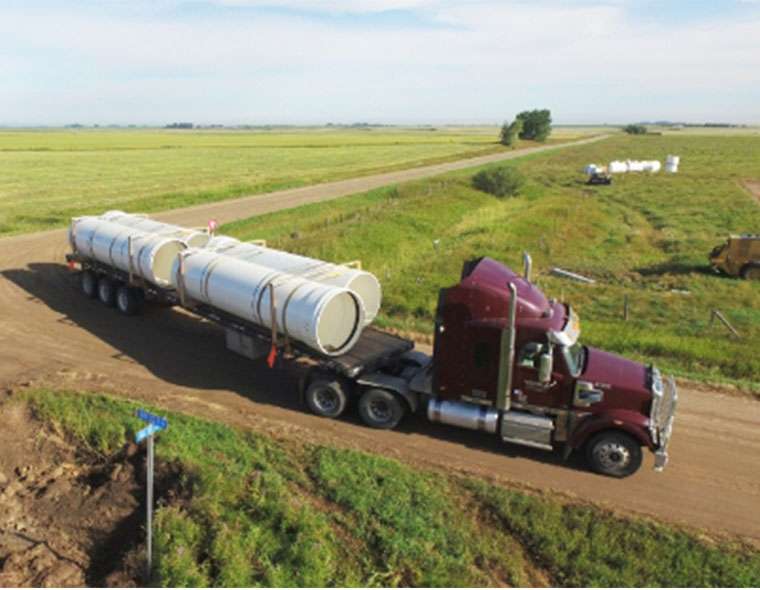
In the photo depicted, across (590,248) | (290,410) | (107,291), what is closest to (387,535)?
(290,410)

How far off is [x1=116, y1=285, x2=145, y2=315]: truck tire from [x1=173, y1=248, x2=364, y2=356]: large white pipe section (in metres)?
4.62

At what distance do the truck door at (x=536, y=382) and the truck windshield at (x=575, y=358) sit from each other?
147 mm

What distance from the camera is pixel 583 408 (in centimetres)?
1116

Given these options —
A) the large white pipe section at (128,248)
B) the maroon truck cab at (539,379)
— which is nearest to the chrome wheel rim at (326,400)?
the maroon truck cab at (539,379)

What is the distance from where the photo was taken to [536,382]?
36.8 ft

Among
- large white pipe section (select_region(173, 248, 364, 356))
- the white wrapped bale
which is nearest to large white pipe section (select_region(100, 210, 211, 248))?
large white pipe section (select_region(173, 248, 364, 356))

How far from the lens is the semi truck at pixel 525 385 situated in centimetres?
1095

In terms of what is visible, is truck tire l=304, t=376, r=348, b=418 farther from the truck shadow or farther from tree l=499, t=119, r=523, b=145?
tree l=499, t=119, r=523, b=145

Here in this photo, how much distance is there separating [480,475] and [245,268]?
7558 mm

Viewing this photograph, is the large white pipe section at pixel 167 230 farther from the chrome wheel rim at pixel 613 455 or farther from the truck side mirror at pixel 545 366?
the chrome wheel rim at pixel 613 455

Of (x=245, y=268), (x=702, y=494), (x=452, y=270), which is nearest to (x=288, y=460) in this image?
(x=245, y=268)

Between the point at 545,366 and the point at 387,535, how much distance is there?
4.02 metres

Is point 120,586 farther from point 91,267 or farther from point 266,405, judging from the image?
point 91,267

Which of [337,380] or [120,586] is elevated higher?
[337,380]
